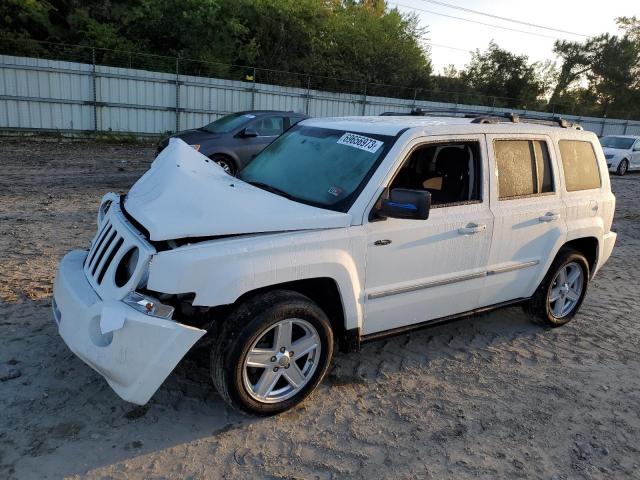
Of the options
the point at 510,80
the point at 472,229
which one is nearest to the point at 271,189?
the point at 472,229

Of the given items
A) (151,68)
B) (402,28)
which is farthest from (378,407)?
(402,28)

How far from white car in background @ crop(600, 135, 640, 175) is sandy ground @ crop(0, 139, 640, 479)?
626 inches

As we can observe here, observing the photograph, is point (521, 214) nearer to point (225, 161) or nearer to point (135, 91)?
point (225, 161)

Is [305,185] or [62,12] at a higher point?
[62,12]

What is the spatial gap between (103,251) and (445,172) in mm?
2653

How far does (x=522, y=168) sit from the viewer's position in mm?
4500

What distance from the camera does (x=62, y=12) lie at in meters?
22.3

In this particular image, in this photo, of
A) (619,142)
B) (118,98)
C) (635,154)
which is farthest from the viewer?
(619,142)

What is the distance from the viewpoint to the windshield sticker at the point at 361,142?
384 cm

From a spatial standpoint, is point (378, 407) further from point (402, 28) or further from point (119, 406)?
point (402, 28)

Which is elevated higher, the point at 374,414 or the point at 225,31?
the point at 225,31

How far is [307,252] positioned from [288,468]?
→ 122 cm

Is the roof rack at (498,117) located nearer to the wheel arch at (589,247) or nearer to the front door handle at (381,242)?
A: the wheel arch at (589,247)

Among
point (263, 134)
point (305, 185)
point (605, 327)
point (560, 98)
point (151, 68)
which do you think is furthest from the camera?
point (560, 98)
